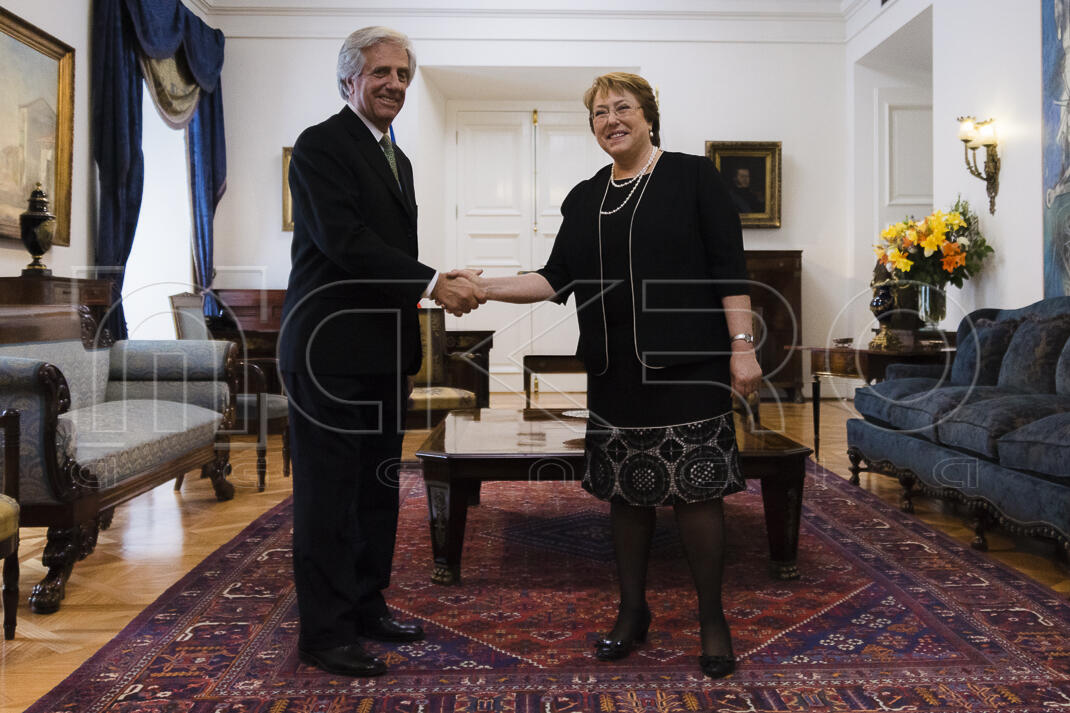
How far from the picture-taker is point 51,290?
13.7ft

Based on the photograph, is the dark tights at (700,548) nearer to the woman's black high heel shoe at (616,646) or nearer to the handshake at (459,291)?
the woman's black high heel shoe at (616,646)

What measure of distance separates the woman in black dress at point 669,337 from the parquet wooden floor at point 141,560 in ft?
4.49

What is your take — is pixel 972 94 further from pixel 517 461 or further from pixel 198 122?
pixel 198 122

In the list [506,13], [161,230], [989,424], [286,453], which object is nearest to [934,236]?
[989,424]

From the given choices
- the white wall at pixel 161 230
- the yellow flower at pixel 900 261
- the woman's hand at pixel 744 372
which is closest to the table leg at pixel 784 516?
the woman's hand at pixel 744 372

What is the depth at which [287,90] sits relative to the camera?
24.0 ft

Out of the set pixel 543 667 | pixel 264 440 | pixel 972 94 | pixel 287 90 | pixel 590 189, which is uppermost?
pixel 287 90

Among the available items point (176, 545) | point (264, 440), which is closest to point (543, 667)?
point (176, 545)

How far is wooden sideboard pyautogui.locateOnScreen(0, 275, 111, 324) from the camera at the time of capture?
404 centimetres

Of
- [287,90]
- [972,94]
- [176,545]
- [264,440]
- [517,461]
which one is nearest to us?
[517,461]

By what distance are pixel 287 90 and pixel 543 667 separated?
21.4 feet

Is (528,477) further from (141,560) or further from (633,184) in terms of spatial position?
(141,560)

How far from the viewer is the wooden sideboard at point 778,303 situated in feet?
24.5

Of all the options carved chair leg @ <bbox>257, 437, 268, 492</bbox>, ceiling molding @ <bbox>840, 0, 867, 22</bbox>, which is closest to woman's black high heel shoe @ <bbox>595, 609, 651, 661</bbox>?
carved chair leg @ <bbox>257, 437, 268, 492</bbox>
